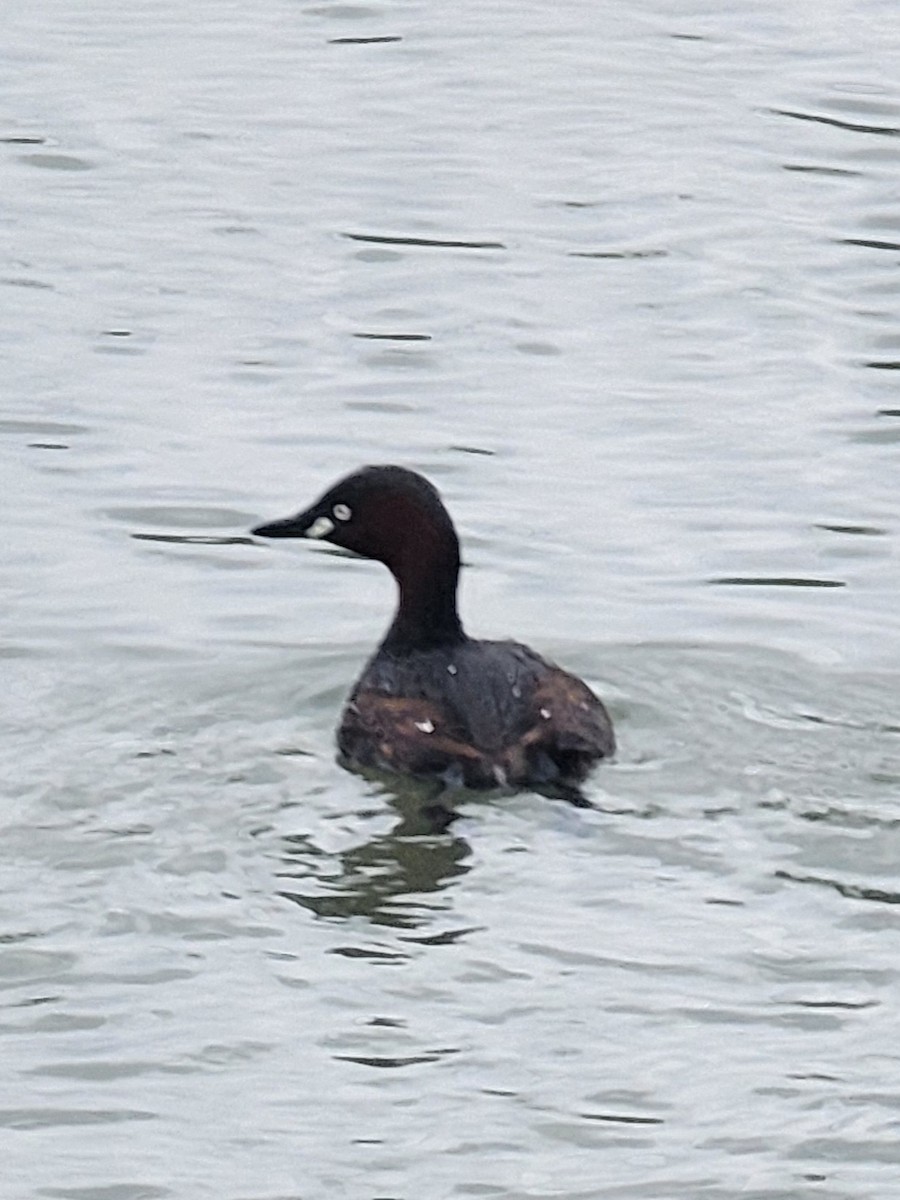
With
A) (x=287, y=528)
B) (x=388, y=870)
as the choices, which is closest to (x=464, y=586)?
Result: (x=287, y=528)

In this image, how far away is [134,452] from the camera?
15.2m

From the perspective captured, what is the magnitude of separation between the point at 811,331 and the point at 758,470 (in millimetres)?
1951

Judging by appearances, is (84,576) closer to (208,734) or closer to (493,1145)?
(208,734)

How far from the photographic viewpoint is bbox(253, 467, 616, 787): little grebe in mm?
11391

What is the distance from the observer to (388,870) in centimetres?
1083

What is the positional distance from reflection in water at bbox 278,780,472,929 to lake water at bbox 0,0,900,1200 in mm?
18

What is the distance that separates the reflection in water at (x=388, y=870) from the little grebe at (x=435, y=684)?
26cm

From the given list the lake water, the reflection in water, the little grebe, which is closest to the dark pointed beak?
the little grebe

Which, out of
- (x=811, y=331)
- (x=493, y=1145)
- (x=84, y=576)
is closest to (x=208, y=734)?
(x=84, y=576)

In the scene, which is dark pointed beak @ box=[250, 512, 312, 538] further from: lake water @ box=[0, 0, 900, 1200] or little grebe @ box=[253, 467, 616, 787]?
lake water @ box=[0, 0, 900, 1200]

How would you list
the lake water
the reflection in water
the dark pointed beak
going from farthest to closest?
the dark pointed beak < the reflection in water < the lake water

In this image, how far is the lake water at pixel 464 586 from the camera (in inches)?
365

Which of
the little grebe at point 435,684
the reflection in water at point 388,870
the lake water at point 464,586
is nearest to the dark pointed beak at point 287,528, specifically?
the little grebe at point 435,684

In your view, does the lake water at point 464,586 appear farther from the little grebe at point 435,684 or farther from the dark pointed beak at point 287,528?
the dark pointed beak at point 287,528
